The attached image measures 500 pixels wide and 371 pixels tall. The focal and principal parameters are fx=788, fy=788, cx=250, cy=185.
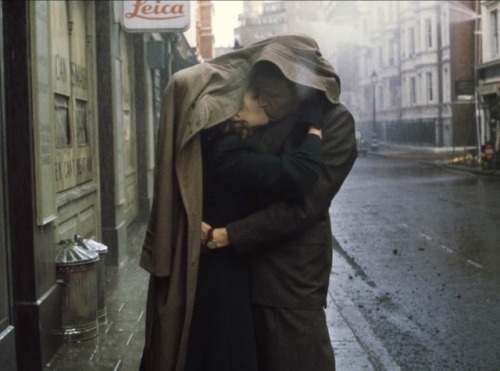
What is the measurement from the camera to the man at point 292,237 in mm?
2893

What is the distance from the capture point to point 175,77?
2959mm

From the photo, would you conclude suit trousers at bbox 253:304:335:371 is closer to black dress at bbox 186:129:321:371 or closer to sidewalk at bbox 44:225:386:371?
black dress at bbox 186:129:321:371

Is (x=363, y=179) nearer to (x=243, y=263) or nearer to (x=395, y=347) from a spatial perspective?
(x=395, y=347)

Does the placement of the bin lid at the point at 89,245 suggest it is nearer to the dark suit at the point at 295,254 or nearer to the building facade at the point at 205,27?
the dark suit at the point at 295,254

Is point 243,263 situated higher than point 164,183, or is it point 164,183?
point 164,183

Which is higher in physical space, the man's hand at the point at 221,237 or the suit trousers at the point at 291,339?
the man's hand at the point at 221,237

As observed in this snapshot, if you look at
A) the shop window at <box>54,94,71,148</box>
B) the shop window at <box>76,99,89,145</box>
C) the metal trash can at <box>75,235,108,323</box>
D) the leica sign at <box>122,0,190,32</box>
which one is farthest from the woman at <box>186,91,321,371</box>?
the leica sign at <box>122,0,190,32</box>

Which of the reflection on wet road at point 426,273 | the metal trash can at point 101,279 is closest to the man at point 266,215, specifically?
the reflection on wet road at point 426,273

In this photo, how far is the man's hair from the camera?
289 centimetres

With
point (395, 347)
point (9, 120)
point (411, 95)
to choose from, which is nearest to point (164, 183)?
point (9, 120)

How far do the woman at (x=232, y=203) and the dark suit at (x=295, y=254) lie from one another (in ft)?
0.21

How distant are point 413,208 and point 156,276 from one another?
14412 millimetres

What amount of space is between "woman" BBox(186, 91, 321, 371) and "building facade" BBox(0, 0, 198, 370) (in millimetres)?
2079

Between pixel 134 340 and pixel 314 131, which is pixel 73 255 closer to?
pixel 134 340
